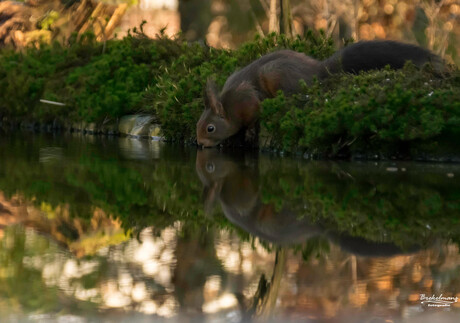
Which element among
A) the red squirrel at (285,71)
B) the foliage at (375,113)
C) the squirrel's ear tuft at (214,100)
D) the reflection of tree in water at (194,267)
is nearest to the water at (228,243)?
the reflection of tree in water at (194,267)

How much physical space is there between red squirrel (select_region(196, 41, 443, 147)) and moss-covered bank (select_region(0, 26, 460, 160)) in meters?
0.35

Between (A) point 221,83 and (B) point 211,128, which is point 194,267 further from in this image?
(A) point 221,83

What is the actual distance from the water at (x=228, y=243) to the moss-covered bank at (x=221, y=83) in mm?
673

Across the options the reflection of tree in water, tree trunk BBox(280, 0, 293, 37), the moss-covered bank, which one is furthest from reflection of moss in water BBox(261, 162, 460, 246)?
tree trunk BBox(280, 0, 293, 37)

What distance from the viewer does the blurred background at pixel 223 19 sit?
2628 centimetres

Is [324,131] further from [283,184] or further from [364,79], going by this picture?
[283,184]

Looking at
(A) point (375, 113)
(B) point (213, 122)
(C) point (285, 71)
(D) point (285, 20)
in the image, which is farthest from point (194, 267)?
(D) point (285, 20)

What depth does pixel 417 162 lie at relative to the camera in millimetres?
9797

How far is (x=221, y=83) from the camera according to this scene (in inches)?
508

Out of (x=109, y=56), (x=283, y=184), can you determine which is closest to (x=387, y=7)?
(x=109, y=56)

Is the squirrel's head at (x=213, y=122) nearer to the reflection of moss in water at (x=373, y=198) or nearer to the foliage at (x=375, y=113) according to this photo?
the foliage at (x=375, y=113)

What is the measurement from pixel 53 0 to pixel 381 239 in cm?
2439

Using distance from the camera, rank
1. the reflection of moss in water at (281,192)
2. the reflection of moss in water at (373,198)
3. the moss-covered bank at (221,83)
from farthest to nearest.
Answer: the moss-covered bank at (221,83) → the reflection of moss in water at (281,192) → the reflection of moss in water at (373,198)

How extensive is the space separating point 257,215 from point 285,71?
5661 millimetres
